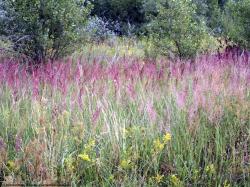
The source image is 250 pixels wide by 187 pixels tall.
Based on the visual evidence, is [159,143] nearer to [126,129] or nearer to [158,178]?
[158,178]

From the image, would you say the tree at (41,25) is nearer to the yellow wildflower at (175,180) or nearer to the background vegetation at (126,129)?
the background vegetation at (126,129)

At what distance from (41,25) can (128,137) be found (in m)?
3.96

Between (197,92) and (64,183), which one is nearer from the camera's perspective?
(64,183)

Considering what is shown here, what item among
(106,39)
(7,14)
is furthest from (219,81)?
(106,39)

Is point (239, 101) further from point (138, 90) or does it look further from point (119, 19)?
point (119, 19)

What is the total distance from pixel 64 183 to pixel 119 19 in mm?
12241

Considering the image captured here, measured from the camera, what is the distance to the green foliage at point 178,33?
8109mm

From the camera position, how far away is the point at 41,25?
6957 mm

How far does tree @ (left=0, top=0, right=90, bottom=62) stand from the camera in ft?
22.7

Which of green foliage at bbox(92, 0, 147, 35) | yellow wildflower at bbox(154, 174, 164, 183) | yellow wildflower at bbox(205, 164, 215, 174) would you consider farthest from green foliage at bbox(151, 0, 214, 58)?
green foliage at bbox(92, 0, 147, 35)

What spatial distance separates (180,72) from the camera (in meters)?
5.66

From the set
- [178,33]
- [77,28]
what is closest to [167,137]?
[77,28]

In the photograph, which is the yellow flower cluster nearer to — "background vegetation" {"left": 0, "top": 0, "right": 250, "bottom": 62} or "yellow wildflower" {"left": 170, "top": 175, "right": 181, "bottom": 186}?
"yellow wildflower" {"left": 170, "top": 175, "right": 181, "bottom": 186}

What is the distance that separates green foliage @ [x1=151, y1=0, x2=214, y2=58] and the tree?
1.82 m
